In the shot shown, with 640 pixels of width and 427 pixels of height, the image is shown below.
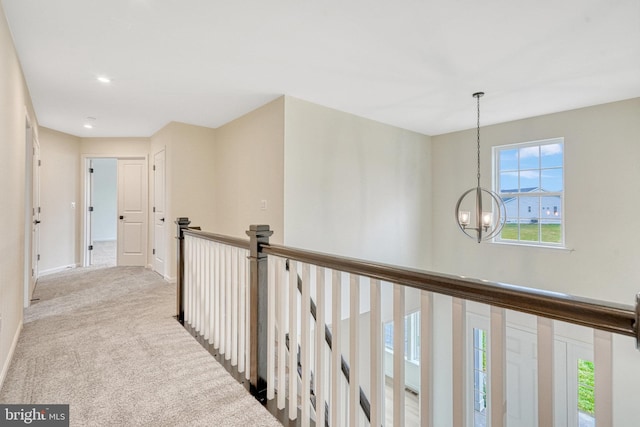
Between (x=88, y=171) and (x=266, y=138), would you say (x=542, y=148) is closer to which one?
(x=266, y=138)

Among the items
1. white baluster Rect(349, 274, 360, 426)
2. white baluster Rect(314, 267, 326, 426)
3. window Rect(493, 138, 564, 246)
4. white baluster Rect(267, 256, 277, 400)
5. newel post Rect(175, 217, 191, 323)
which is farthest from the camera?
window Rect(493, 138, 564, 246)

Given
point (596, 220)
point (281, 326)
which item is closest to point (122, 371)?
point (281, 326)

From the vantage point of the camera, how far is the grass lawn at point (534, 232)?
13.7 ft

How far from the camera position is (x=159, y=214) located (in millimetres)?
5062

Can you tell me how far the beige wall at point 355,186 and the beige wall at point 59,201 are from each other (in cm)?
413

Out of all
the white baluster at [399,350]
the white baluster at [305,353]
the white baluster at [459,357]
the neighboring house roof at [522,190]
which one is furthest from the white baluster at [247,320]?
the neighboring house roof at [522,190]

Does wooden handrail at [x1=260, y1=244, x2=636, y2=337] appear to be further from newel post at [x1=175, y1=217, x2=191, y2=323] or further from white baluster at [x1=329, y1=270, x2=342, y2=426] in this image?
newel post at [x1=175, y1=217, x2=191, y2=323]

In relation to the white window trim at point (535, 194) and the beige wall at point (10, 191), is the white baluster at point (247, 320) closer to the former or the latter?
the beige wall at point (10, 191)

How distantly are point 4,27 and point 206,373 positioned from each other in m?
2.54

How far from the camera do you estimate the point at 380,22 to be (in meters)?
2.13

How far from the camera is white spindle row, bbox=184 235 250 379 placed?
2098mm

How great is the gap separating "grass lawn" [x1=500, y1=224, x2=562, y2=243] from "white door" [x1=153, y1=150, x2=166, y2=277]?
16.5ft

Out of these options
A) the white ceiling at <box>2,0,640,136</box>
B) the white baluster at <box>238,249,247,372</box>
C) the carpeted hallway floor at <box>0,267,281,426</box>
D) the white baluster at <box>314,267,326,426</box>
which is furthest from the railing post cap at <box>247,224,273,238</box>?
the white ceiling at <box>2,0,640,136</box>

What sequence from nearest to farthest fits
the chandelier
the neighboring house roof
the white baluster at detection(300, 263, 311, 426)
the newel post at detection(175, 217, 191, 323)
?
the white baluster at detection(300, 263, 311, 426) → the newel post at detection(175, 217, 191, 323) → the chandelier → the neighboring house roof
